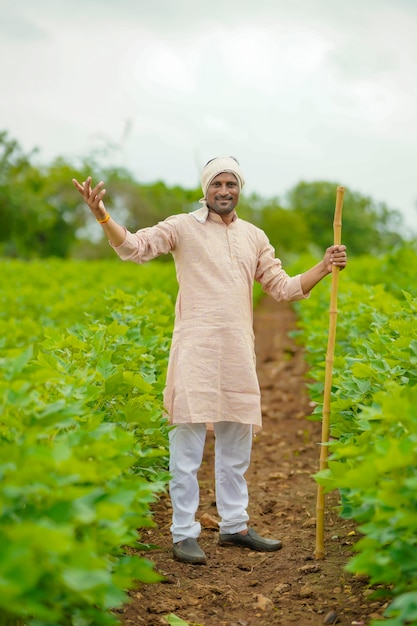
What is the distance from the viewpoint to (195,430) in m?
4.75

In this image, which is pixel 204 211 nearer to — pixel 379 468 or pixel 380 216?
pixel 379 468

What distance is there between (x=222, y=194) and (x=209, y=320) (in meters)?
0.72

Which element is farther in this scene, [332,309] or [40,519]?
[332,309]

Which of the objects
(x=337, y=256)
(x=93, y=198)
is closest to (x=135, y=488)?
(x=93, y=198)

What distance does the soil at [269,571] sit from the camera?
12.9 feet

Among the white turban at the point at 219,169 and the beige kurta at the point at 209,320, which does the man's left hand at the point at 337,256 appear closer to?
the beige kurta at the point at 209,320

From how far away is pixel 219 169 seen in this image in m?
4.77

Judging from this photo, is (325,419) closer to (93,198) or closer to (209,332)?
(209,332)

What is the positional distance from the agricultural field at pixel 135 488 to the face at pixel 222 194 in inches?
35.1

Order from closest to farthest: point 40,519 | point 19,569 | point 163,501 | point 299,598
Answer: point 19,569
point 40,519
point 299,598
point 163,501

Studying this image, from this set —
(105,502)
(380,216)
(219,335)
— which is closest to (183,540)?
A: (219,335)

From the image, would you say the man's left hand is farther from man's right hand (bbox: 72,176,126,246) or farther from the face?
man's right hand (bbox: 72,176,126,246)

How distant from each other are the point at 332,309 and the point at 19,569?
2.87 metres

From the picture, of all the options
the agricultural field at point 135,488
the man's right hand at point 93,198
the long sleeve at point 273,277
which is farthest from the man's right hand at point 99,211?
the long sleeve at point 273,277
